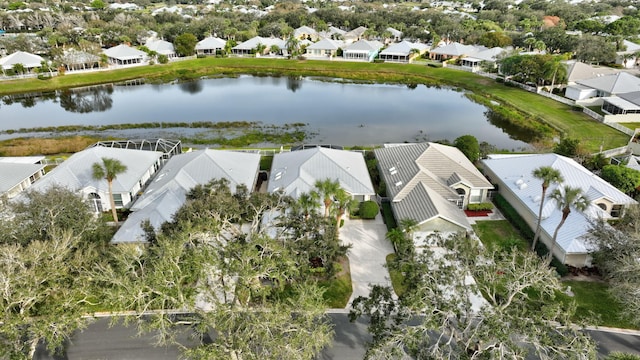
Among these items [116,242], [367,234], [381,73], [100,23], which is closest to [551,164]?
[367,234]

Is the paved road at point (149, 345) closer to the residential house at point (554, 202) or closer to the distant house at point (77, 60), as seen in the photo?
the residential house at point (554, 202)

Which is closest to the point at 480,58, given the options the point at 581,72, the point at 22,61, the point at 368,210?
the point at 581,72

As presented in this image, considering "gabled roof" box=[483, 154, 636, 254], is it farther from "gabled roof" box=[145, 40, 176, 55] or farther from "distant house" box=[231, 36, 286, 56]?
"gabled roof" box=[145, 40, 176, 55]

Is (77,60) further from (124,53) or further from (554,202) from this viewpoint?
(554,202)

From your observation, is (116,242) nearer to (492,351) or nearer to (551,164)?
(492,351)

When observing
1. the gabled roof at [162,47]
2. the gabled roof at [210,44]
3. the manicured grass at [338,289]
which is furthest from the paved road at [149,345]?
the gabled roof at [210,44]

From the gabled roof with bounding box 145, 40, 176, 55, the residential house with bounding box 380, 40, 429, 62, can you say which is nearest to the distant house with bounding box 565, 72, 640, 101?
the residential house with bounding box 380, 40, 429, 62

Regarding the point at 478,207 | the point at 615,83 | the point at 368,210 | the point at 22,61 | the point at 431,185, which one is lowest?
the point at 478,207
